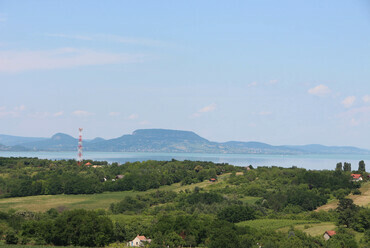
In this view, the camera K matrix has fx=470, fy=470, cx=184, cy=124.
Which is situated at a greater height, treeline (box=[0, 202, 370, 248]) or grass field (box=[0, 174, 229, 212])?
treeline (box=[0, 202, 370, 248])

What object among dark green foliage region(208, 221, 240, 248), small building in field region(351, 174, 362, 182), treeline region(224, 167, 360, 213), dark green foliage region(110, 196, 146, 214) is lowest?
dark green foliage region(110, 196, 146, 214)

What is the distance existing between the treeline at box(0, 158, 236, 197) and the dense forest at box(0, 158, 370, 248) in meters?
0.25

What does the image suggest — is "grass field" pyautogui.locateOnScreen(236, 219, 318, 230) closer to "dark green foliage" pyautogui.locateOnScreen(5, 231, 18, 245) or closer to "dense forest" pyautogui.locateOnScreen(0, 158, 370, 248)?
"dense forest" pyautogui.locateOnScreen(0, 158, 370, 248)

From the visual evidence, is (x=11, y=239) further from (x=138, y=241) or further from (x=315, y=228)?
(x=315, y=228)

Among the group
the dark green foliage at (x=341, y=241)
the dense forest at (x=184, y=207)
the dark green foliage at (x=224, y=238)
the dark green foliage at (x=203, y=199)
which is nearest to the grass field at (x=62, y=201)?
the dense forest at (x=184, y=207)

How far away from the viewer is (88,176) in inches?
4970

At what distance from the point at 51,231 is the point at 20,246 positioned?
23.0ft

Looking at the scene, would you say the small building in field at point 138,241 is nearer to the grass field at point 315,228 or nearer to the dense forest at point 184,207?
the dense forest at point 184,207

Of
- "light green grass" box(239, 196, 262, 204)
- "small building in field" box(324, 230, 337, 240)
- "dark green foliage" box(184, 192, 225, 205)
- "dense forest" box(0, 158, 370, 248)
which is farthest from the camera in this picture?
"light green grass" box(239, 196, 262, 204)

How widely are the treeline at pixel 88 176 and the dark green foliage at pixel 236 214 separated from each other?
43775 mm

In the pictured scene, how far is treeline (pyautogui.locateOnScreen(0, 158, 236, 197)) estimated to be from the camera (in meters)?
112

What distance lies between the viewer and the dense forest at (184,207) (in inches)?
2174

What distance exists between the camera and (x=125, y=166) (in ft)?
474

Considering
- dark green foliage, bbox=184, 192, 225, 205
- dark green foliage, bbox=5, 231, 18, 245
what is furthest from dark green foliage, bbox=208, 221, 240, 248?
dark green foliage, bbox=184, 192, 225, 205
